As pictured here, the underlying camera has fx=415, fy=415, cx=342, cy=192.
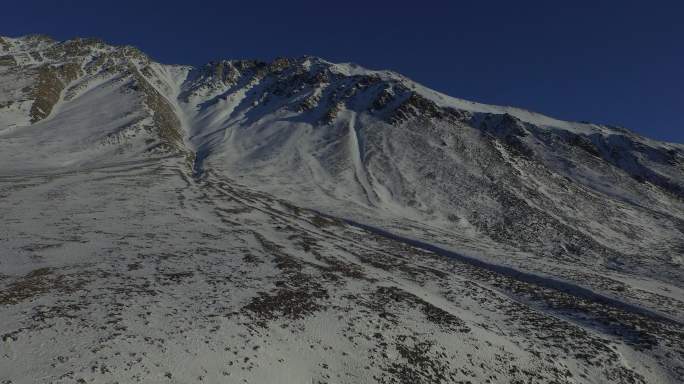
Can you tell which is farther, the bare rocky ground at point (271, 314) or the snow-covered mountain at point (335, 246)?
the snow-covered mountain at point (335, 246)

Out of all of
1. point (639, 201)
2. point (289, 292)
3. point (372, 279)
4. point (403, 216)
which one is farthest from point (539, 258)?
point (639, 201)

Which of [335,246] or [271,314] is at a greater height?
[271,314]

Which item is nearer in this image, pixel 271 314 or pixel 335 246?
pixel 271 314

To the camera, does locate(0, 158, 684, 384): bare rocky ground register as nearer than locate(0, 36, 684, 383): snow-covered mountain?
Yes

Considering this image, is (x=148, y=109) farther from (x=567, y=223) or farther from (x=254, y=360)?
(x=254, y=360)
